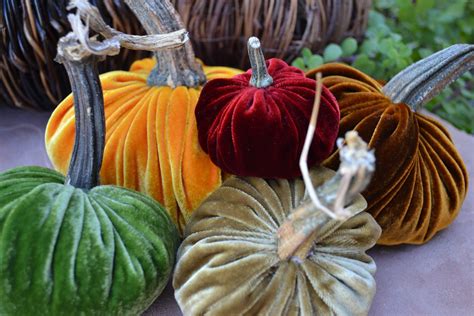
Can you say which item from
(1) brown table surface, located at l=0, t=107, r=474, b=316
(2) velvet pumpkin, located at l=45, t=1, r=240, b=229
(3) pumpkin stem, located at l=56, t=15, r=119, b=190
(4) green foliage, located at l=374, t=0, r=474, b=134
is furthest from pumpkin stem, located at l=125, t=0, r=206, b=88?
(4) green foliage, located at l=374, t=0, r=474, b=134

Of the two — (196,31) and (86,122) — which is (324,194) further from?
(196,31)

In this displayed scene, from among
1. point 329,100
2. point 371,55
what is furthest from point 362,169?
point 371,55

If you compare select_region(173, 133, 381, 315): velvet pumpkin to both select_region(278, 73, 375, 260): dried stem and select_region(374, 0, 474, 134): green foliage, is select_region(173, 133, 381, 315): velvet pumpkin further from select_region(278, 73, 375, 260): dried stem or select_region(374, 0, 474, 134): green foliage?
select_region(374, 0, 474, 134): green foliage

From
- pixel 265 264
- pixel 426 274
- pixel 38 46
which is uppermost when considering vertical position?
pixel 38 46

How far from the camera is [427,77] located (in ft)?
2.37

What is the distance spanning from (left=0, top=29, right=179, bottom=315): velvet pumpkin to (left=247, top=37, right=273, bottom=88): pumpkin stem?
168 mm

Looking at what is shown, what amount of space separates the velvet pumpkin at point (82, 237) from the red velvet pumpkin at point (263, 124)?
0.10 metres

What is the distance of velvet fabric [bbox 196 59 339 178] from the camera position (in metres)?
0.63

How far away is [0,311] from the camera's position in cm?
55

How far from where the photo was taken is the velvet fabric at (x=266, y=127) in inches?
24.9

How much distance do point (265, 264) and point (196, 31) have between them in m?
0.44

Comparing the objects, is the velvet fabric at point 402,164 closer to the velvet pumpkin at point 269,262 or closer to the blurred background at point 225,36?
the velvet pumpkin at point 269,262

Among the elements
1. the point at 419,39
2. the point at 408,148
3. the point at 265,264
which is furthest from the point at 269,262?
the point at 419,39

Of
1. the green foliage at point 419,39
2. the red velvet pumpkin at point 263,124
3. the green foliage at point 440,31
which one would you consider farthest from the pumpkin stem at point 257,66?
the green foliage at point 440,31
